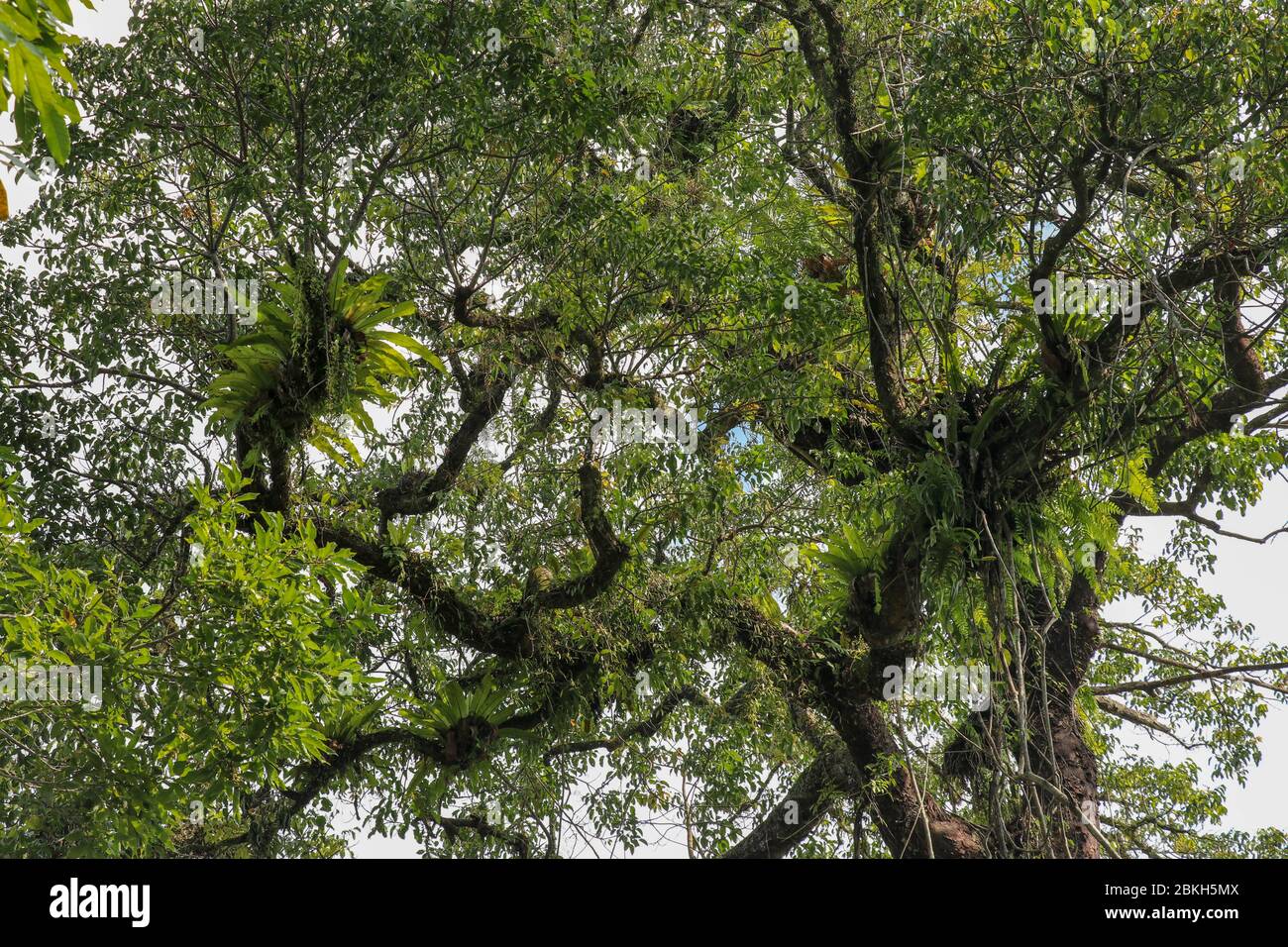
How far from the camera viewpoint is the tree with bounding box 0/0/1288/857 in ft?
14.7

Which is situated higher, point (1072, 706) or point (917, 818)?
point (1072, 706)

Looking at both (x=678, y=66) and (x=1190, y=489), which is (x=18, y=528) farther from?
(x=1190, y=489)

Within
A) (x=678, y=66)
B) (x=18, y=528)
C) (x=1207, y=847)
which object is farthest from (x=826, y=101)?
(x=1207, y=847)

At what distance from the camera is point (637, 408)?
5844mm

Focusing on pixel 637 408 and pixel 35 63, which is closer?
pixel 35 63

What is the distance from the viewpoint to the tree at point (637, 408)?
4473 millimetres

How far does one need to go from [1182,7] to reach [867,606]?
9.44ft

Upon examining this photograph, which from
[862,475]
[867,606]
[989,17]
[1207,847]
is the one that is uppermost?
[989,17]

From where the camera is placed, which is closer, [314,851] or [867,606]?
[867,606]

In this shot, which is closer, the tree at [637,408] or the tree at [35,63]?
the tree at [35,63]

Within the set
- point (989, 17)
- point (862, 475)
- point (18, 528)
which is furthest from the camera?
point (862, 475)

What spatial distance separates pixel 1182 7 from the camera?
4.48m

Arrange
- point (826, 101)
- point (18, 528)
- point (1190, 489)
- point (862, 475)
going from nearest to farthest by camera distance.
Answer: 1. point (18, 528)
2. point (826, 101)
3. point (862, 475)
4. point (1190, 489)

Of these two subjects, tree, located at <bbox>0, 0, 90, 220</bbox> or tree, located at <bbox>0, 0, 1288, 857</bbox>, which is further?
tree, located at <bbox>0, 0, 1288, 857</bbox>
